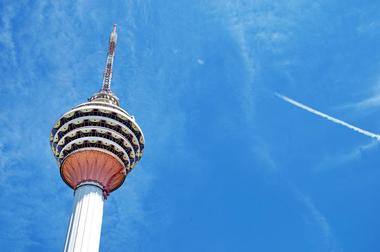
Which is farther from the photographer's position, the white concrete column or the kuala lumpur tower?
the kuala lumpur tower

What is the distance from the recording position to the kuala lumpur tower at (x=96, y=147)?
63625 mm

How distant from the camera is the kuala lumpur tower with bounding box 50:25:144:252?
209ft

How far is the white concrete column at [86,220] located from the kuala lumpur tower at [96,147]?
119 mm

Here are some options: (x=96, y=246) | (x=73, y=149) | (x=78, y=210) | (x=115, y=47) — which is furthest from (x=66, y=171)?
(x=115, y=47)

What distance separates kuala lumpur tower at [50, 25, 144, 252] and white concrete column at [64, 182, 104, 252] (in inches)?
4.7

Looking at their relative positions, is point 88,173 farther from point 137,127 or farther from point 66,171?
point 137,127

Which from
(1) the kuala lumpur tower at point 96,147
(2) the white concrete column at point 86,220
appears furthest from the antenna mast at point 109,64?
(2) the white concrete column at point 86,220

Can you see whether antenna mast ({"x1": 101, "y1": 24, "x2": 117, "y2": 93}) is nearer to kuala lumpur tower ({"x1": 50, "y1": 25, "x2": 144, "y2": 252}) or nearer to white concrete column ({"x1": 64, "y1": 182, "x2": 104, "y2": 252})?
kuala lumpur tower ({"x1": 50, "y1": 25, "x2": 144, "y2": 252})

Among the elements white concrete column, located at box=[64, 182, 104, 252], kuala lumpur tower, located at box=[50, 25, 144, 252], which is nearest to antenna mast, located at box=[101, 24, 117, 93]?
kuala lumpur tower, located at box=[50, 25, 144, 252]

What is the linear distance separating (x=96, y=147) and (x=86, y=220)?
10.3 metres

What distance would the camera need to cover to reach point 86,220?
59375mm

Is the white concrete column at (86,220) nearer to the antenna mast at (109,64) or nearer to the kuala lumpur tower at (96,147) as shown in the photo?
the kuala lumpur tower at (96,147)

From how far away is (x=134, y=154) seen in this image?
6950cm

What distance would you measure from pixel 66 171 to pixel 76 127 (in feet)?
17.5
